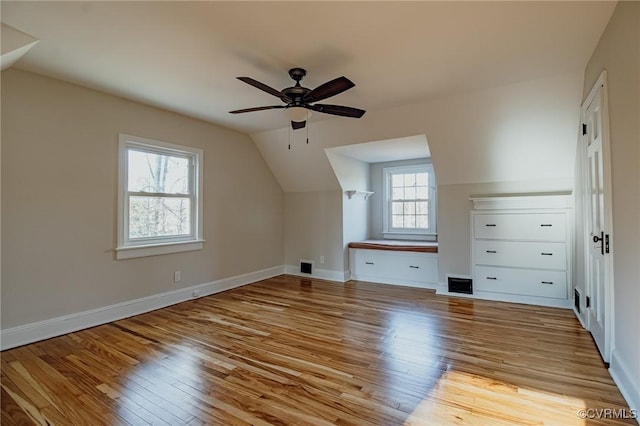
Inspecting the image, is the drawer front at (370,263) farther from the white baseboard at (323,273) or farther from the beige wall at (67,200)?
the beige wall at (67,200)

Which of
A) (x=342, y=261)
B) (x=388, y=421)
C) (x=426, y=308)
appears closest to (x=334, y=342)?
(x=388, y=421)

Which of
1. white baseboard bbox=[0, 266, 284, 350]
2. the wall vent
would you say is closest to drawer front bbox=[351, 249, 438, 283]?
the wall vent

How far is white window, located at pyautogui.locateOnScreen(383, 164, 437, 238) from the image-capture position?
568 centimetres

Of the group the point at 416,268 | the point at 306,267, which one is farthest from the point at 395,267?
the point at 306,267

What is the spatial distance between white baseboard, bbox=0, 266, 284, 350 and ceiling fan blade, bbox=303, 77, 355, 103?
304 centimetres

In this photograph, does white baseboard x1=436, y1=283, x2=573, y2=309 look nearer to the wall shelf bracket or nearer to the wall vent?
the wall shelf bracket

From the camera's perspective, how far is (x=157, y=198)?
397 centimetres

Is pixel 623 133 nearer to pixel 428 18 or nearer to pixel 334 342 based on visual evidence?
pixel 428 18

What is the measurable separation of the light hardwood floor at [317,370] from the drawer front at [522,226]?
880mm

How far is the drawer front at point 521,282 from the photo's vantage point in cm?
377

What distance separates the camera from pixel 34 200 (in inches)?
115

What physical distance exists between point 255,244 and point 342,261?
60.0 inches

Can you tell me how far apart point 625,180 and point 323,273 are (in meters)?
4.26

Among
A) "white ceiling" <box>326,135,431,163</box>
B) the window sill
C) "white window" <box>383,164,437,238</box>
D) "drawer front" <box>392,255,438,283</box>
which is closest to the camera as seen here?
the window sill
